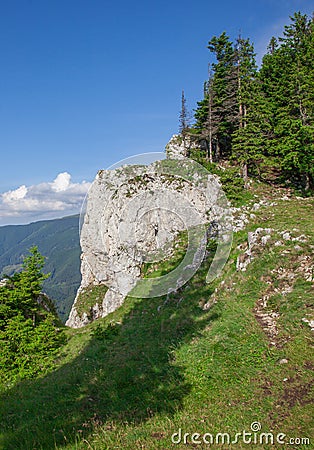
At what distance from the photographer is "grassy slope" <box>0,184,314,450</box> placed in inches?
252

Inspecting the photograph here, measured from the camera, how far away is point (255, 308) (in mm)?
11891

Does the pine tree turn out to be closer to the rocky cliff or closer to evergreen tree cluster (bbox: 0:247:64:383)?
the rocky cliff

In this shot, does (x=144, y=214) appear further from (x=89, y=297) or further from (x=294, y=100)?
(x=89, y=297)

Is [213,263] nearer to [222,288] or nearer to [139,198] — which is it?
[222,288]

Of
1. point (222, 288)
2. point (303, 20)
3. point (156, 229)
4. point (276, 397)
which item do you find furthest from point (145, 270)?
point (303, 20)

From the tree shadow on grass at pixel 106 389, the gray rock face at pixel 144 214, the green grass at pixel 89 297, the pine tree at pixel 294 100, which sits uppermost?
the pine tree at pixel 294 100

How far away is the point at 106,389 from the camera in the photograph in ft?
30.6

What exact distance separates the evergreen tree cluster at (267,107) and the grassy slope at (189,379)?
12.5m

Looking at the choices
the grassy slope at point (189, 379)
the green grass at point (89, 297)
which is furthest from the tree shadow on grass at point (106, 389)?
the green grass at point (89, 297)

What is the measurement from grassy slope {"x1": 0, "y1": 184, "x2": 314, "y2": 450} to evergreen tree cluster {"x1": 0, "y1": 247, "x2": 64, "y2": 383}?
3.39 ft

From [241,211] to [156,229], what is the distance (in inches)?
417

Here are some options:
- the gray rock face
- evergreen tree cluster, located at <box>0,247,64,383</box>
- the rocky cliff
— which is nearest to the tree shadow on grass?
evergreen tree cluster, located at <box>0,247,64,383</box>

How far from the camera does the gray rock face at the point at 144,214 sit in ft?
92.2

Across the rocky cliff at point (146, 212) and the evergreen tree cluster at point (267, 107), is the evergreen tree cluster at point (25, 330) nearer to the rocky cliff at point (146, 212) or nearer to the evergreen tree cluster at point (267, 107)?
the rocky cliff at point (146, 212)
